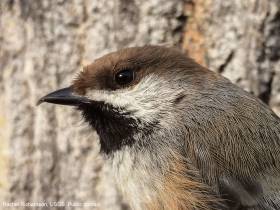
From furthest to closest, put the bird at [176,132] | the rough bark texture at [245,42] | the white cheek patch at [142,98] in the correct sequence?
the rough bark texture at [245,42]
the white cheek patch at [142,98]
the bird at [176,132]

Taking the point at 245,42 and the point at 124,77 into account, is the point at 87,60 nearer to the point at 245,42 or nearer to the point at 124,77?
the point at 124,77

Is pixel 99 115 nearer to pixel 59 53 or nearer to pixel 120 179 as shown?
pixel 120 179

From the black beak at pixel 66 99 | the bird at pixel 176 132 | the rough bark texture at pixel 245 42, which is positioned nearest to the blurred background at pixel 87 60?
the rough bark texture at pixel 245 42

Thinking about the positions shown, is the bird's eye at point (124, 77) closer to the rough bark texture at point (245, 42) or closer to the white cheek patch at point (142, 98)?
the white cheek patch at point (142, 98)

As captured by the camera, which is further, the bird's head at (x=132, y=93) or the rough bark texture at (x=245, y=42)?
the rough bark texture at (x=245, y=42)

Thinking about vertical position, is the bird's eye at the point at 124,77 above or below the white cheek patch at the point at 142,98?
above

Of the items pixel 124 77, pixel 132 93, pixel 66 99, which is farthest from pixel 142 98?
pixel 66 99

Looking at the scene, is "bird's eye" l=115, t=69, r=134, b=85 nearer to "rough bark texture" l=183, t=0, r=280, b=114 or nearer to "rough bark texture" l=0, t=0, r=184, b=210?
"rough bark texture" l=0, t=0, r=184, b=210
